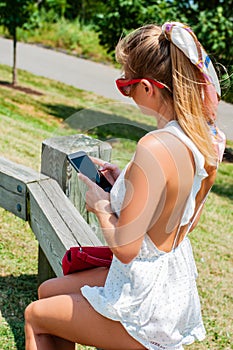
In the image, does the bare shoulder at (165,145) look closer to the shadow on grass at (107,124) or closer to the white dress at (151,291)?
the white dress at (151,291)

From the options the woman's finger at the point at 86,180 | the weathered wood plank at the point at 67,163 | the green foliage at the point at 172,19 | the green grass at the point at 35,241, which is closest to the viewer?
the woman's finger at the point at 86,180

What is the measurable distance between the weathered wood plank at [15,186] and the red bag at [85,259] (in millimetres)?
A: 1026

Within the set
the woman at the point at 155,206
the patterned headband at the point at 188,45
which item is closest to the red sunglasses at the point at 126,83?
the woman at the point at 155,206

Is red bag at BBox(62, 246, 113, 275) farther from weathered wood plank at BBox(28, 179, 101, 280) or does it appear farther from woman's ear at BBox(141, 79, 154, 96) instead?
woman's ear at BBox(141, 79, 154, 96)

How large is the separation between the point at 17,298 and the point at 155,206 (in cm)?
204

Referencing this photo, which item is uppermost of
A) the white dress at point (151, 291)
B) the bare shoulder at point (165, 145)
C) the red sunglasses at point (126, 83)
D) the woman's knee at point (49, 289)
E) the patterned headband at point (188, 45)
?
the patterned headband at point (188, 45)

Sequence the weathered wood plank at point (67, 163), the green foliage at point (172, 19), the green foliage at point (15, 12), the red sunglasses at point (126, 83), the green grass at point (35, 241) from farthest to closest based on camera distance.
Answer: the green foliage at point (15, 12) → the green foliage at point (172, 19) → the weathered wood plank at point (67, 163) → the green grass at point (35, 241) → the red sunglasses at point (126, 83)

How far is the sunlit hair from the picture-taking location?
6.34ft

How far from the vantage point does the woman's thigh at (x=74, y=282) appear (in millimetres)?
2273

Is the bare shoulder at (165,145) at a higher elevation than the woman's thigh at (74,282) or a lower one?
higher

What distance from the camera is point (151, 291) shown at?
77.9 inches

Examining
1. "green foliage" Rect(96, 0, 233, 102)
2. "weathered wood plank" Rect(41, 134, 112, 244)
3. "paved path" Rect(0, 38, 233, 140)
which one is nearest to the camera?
"weathered wood plank" Rect(41, 134, 112, 244)

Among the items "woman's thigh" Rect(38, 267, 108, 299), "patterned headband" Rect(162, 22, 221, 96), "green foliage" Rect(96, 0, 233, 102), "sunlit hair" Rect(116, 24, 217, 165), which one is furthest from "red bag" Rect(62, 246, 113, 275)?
"green foliage" Rect(96, 0, 233, 102)

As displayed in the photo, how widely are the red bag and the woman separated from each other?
8.3 inches
